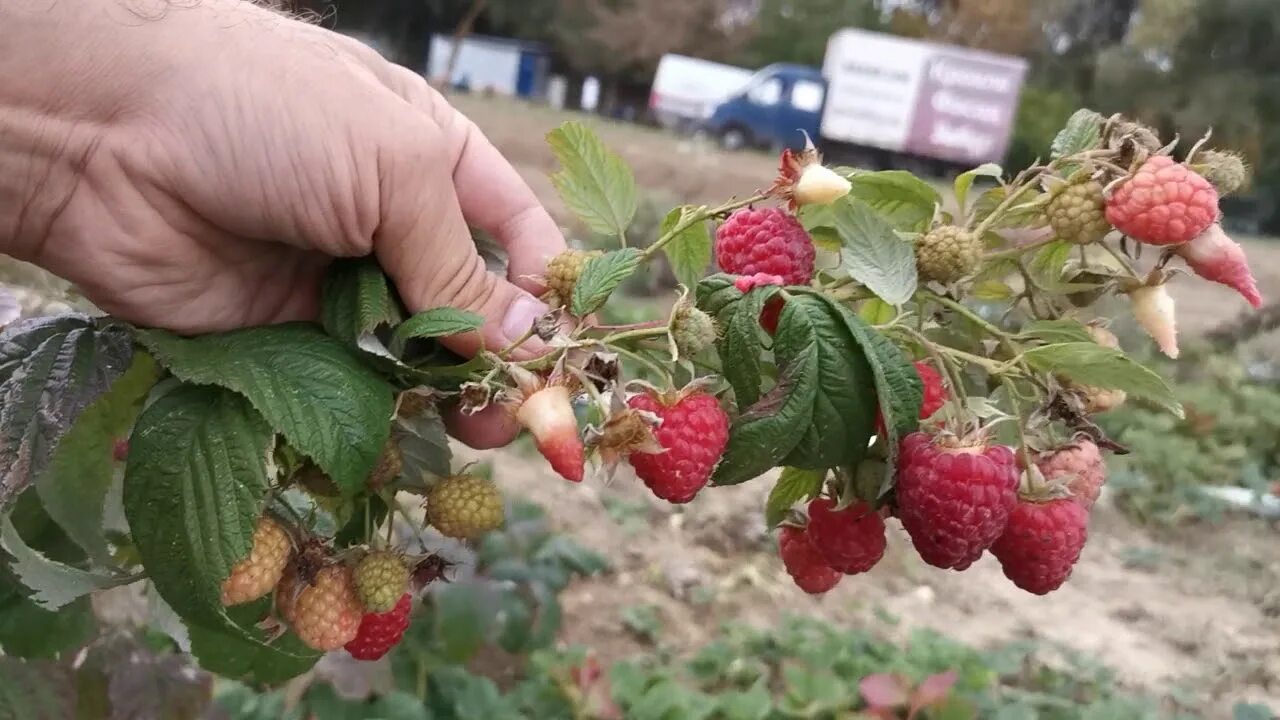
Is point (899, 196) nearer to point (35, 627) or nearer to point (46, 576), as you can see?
point (46, 576)

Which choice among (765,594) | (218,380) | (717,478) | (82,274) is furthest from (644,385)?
(765,594)

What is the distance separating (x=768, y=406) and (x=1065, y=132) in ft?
0.87

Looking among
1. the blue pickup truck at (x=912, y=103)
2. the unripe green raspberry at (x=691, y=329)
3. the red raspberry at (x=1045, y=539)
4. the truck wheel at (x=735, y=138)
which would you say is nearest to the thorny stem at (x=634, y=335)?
the unripe green raspberry at (x=691, y=329)

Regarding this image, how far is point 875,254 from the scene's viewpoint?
1.90 ft

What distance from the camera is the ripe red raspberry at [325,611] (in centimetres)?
61

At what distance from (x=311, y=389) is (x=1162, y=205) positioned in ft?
1.51

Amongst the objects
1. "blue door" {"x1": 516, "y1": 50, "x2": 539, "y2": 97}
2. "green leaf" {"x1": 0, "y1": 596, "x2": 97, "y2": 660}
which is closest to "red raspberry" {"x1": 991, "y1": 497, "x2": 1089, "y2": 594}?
"green leaf" {"x1": 0, "y1": 596, "x2": 97, "y2": 660}

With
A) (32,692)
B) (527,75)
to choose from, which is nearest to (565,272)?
(32,692)

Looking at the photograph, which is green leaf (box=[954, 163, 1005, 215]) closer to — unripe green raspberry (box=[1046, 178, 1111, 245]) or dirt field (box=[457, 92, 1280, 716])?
unripe green raspberry (box=[1046, 178, 1111, 245])

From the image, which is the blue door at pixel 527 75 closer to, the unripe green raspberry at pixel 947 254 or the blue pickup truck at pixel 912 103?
the blue pickup truck at pixel 912 103

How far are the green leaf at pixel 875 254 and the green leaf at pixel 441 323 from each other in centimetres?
21

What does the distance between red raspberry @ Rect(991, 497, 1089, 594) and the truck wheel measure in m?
7.92

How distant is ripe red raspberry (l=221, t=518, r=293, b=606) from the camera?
0.57 m

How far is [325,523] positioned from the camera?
75 centimetres
